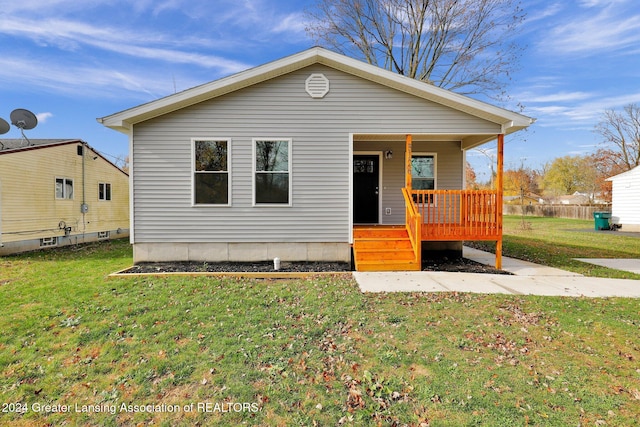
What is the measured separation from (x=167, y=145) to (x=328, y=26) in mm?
13549

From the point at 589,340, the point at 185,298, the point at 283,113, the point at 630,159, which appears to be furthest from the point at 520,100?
the point at 630,159

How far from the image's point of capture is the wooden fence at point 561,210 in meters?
26.3

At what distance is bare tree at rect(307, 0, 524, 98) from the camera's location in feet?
48.8

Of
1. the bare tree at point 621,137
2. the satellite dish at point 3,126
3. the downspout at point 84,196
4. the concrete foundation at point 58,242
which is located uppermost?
the bare tree at point 621,137

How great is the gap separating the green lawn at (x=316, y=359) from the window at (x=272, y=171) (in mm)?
2815

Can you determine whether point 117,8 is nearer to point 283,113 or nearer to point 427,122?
point 283,113

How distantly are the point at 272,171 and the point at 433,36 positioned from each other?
13.6 meters

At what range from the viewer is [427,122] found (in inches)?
282

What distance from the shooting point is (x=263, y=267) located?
689 cm

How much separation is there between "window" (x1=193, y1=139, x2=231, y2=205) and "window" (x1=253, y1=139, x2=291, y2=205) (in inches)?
27.9

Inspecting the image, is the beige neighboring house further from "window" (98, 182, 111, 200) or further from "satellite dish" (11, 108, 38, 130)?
"satellite dish" (11, 108, 38, 130)

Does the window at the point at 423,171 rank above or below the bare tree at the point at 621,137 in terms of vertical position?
below

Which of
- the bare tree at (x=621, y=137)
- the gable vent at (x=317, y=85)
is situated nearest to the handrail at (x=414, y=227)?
the gable vent at (x=317, y=85)

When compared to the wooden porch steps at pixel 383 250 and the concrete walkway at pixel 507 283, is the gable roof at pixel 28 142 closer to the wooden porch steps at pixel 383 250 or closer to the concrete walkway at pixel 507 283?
the wooden porch steps at pixel 383 250
